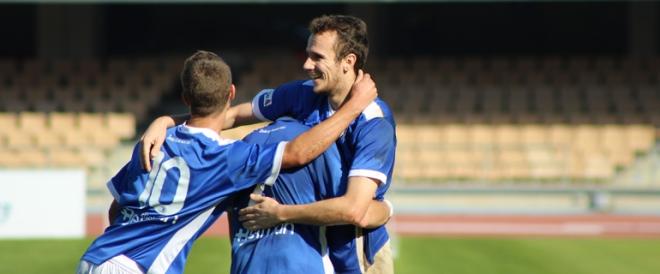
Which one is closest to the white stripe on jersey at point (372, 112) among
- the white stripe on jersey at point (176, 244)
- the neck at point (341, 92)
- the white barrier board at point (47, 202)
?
the neck at point (341, 92)

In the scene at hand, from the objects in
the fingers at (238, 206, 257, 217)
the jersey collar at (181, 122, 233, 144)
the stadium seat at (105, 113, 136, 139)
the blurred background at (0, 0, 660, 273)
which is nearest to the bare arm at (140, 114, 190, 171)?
the jersey collar at (181, 122, 233, 144)

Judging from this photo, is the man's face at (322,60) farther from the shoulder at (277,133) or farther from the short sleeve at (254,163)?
the short sleeve at (254,163)

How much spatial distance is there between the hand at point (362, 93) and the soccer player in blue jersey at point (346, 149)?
0.04 meters

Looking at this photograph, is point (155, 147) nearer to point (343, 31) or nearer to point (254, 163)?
point (254, 163)

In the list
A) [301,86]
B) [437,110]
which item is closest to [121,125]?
[437,110]

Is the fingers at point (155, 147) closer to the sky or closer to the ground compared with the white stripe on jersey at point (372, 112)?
closer to the ground

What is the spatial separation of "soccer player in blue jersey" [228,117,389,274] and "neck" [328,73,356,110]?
234mm

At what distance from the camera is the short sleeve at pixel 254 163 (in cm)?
441

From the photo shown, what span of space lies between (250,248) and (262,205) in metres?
0.19

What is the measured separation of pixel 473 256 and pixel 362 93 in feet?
25.0

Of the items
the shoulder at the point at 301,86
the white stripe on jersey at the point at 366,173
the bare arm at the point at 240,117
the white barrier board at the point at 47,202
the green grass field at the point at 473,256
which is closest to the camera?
the white stripe on jersey at the point at 366,173

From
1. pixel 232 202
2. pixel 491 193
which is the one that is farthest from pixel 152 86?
pixel 232 202

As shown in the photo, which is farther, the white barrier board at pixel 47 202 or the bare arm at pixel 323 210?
the white barrier board at pixel 47 202

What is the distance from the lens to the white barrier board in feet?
41.7
